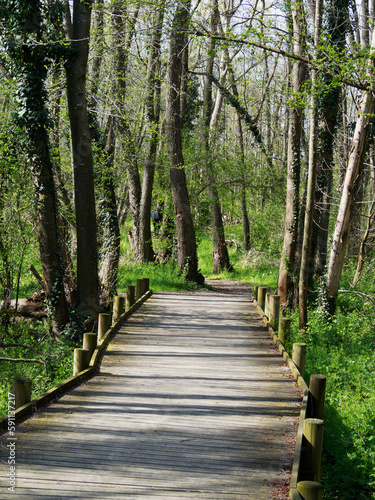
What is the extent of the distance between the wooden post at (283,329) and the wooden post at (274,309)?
3.26 ft

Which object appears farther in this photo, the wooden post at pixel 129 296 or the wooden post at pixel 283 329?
the wooden post at pixel 129 296

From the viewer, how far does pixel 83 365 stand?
7.98 m

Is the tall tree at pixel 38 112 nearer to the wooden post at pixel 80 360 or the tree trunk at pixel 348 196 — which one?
the wooden post at pixel 80 360

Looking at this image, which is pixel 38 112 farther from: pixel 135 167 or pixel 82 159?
pixel 135 167

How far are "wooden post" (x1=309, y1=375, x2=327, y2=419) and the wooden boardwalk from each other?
0.26 m

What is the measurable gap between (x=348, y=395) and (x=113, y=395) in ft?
13.9

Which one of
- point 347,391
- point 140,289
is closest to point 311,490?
point 347,391

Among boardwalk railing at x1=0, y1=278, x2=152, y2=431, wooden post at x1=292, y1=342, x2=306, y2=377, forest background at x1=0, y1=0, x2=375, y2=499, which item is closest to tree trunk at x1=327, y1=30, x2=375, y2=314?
forest background at x1=0, y1=0, x2=375, y2=499

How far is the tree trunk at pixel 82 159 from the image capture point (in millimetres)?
11781

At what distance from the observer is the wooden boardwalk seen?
4.62 meters

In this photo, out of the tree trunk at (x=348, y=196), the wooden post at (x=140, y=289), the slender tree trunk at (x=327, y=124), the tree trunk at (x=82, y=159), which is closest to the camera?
the tree trunk at (x=82, y=159)

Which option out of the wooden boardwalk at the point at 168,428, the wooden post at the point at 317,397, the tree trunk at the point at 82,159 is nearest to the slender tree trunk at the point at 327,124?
the tree trunk at the point at 82,159

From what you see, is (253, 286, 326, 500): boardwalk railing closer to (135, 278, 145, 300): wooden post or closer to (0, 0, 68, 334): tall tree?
(135, 278, 145, 300): wooden post

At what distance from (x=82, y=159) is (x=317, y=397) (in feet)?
25.3
